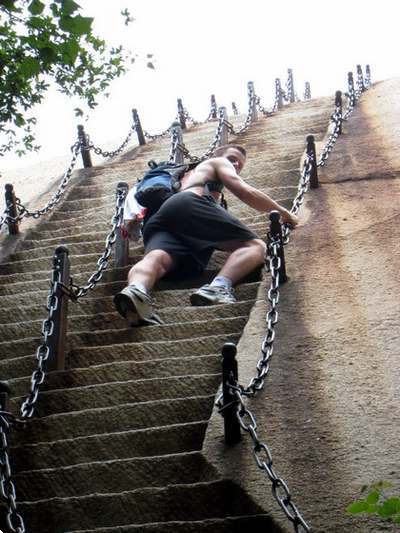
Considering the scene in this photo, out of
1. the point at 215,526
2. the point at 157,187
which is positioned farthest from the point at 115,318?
the point at 215,526

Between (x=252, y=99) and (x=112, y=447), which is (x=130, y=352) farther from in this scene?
(x=252, y=99)

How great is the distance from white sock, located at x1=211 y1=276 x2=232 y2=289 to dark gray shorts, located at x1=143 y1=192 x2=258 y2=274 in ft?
1.24

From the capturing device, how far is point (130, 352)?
6887mm

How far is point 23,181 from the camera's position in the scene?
1580 centimetres

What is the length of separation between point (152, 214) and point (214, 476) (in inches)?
148

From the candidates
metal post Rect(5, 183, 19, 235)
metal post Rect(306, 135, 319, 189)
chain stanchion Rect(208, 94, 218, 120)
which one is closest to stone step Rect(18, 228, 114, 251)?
metal post Rect(5, 183, 19, 235)

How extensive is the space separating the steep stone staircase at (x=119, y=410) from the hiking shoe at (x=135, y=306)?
10cm

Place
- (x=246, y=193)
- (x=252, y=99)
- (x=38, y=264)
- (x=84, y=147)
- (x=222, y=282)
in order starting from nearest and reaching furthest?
(x=222, y=282) < (x=246, y=193) < (x=38, y=264) < (x=84, y=147) < (x=252, y=99)

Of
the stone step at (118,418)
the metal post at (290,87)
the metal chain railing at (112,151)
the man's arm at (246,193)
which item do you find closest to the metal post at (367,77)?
the metal post at (290,87)

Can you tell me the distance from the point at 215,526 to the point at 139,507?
1.75 ft

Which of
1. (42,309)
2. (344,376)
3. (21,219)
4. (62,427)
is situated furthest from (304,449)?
(21,219)

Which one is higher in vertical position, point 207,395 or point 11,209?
point 11,209

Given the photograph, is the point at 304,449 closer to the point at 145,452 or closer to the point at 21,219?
the point at 145,452

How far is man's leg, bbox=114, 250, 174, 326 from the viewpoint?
7207 mm
